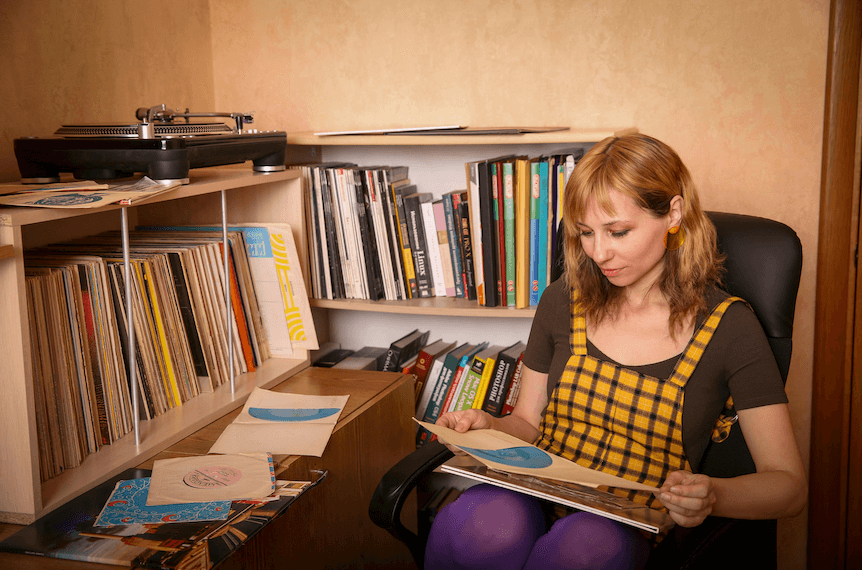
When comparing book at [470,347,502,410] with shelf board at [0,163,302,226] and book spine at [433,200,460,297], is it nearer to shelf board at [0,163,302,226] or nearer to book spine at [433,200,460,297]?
book spine at [433,200,460,297]

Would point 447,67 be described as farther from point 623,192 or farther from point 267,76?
point 623,192

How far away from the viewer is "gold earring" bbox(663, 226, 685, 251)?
4.17ft

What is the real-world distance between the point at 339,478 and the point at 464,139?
84cm

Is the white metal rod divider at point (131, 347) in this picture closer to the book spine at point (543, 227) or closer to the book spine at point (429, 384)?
the book spine at point (429, 384)

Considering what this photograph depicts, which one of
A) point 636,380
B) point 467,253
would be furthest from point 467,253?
point 636,380

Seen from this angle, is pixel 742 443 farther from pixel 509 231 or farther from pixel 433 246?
pixel 433 246

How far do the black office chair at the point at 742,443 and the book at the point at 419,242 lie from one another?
0.71 metres

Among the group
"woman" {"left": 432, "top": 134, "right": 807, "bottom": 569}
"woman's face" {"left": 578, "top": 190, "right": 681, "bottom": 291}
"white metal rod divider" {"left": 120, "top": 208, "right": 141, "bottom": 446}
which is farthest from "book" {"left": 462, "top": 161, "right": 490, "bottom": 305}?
"white metal rod divider" {"left": 120, "top": 208, "right": 141, "bottom": 446}

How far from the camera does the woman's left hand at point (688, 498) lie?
39.6 inches

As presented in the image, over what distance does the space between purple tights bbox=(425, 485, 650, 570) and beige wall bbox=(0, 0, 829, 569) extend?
3.53 ft

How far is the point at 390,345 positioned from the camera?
213cm

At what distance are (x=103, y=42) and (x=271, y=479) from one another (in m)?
1.21

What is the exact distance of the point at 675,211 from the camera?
1.26 metres

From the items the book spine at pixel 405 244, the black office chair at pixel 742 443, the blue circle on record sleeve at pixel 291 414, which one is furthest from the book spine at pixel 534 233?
the blue circle on record sleeve at pixel 291 414
